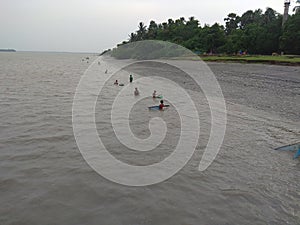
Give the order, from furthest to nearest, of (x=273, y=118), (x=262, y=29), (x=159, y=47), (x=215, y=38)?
1. (x=159, y=47)
2. (x=215, y=38)
3. (x=262, y=29)
4. (x=273, y=118)

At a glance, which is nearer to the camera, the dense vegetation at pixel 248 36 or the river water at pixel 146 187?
the river water at pixel 146 187

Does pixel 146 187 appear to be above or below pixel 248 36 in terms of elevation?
below

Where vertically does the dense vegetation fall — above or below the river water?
above

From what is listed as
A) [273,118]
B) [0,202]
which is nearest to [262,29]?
[273,118]

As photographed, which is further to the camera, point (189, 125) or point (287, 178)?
point (189, 125)

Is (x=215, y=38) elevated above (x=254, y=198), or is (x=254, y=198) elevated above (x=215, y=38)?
(x=215, y=38)

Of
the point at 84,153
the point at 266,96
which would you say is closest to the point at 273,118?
the point at 266,96

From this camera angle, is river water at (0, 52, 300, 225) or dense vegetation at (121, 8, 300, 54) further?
dense vegetation at (121, 8, 300, 54)

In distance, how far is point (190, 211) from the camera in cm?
713

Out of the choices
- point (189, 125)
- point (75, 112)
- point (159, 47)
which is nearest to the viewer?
point (189, 125)

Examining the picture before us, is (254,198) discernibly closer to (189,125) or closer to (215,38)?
(189,125)

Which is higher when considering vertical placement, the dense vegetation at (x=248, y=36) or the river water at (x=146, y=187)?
the dense vegetation at (x=248, y=36)

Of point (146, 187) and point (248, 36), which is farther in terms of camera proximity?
point (248, 36)

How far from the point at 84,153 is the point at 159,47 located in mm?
87728
